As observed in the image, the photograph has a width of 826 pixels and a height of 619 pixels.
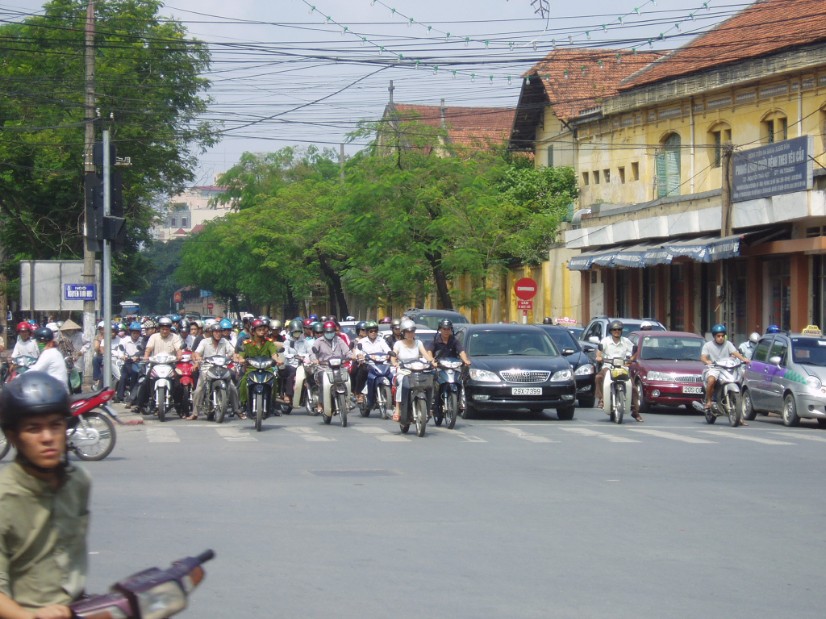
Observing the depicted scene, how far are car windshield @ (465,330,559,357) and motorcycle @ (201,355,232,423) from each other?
4.35m

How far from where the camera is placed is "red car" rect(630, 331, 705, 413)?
25172mm

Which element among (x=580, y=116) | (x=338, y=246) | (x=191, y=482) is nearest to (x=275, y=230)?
(x=338, y=246)

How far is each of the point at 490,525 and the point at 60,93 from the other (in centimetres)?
3711

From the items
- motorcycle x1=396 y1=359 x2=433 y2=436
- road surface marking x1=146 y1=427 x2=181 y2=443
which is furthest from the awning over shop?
road surface marking x1=146 y1=427 x2=181 y2=443

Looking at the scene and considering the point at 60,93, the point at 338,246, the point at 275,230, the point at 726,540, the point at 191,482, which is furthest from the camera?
the point at 275,230

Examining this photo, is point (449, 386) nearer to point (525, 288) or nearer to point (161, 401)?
point (161, 401)

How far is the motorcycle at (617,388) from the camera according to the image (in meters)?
22.1

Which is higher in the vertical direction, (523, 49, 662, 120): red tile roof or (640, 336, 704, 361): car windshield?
(523, 49, 662, 120): red tile roof

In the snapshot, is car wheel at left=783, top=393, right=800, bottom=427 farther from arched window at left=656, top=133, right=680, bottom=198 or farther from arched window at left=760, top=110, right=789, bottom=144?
arched window at left=656, top=133, right=680, bottom=198

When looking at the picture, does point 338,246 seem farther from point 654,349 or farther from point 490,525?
point 490,525

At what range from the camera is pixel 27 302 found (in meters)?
33.0

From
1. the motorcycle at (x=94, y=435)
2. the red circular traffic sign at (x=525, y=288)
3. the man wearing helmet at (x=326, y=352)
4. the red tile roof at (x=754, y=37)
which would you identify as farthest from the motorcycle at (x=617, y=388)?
the red circular traffic sign at (x=525, y=288)

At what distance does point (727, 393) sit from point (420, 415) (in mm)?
5760

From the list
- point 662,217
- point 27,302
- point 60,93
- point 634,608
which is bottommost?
point 634,608
